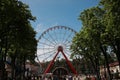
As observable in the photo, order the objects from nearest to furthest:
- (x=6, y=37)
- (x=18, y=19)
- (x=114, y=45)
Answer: (x=18, y=19) < (x=6, y=37) < (x=114, y=45)

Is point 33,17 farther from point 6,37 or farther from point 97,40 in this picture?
point 97,40

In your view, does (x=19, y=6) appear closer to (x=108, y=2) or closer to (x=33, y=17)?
(x=33, y=17)

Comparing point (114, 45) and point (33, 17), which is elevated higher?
point (33, 17)

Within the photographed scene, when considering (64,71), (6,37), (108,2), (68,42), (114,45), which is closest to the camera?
(108,2)

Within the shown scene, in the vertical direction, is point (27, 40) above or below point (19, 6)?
below

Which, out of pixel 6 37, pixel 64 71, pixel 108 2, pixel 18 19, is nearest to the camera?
pixel 108 2

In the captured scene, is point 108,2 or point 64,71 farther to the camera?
point 64,71

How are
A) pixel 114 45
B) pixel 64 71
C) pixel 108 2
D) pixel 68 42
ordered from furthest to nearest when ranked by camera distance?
pixel 64 71, pixel 68 42, pixel 114 45, pixel 108 2

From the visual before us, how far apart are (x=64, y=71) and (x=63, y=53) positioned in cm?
3937

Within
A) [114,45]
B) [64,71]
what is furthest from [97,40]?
[64,71]

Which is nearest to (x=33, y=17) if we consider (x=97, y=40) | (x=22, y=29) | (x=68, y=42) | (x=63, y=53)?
(x=22, y=29)

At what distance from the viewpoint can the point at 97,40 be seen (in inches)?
1662

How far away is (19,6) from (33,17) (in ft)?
10.7

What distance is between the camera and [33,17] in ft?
108
